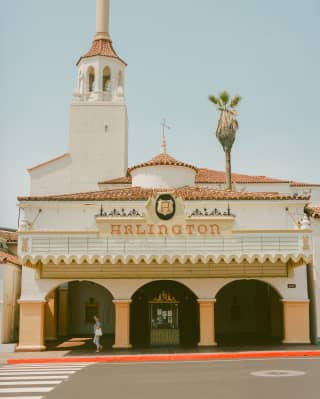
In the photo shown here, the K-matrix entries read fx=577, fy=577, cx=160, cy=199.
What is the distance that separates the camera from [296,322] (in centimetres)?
2450

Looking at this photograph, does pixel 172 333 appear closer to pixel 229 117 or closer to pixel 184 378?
pixel 184 378

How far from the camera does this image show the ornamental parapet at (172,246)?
2294cm

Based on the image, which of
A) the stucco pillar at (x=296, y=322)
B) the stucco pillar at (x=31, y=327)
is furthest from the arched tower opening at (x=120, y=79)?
the stucco pillar at (x=296, y=322)

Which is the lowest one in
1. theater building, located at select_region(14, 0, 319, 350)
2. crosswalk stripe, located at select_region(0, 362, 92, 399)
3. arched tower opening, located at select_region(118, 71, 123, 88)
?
crosswalk stripe, located at select_region(0, 362, 92, 399)

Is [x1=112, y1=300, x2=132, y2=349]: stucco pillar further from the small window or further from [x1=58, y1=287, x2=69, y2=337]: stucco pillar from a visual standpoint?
the small window

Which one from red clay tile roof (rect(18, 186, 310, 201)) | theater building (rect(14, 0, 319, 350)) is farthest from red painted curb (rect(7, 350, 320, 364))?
red clay tile roof (rect(18, 186, 310, 201))

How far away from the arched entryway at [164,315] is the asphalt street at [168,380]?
5.69 m

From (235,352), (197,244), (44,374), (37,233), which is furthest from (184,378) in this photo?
(37,233)

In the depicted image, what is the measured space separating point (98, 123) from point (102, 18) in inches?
337

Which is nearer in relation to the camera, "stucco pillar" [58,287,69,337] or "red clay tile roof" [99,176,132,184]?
"stucco pillar" [58,287,69,337]

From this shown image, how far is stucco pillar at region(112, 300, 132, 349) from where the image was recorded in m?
24.0

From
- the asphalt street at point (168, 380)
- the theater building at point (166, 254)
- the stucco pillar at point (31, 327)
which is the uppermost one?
the theater building at point (166, 254)

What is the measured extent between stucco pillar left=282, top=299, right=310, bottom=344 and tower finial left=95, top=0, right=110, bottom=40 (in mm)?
28238

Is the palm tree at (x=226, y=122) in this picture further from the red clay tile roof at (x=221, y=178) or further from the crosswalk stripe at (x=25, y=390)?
the crosswalk stripe at (x=25, y=390)
